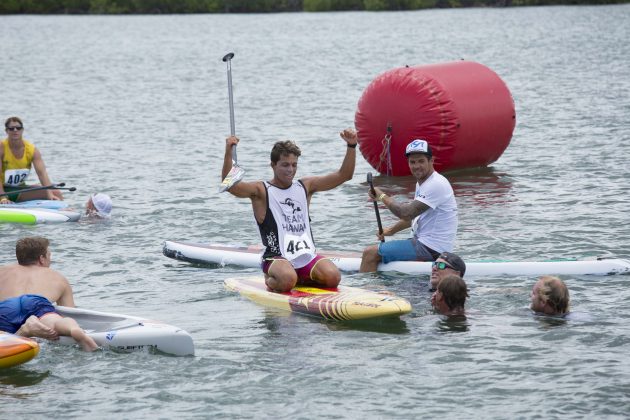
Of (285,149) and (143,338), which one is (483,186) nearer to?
(285,149)

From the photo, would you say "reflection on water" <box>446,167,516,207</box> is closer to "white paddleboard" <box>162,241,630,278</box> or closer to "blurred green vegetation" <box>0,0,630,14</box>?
"white paddleboard" <box>162,241,630,278</box>

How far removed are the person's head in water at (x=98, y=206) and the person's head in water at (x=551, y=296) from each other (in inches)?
316

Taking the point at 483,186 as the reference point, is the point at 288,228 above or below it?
above

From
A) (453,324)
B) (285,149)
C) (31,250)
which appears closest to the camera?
(31,250)

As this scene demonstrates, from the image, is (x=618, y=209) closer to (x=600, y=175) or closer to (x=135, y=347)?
(x=600, y=175)

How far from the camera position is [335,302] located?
1088 cm

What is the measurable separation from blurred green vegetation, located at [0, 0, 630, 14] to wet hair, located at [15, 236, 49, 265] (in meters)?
86.3

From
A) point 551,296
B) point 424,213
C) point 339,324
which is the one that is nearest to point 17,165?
point 424,213

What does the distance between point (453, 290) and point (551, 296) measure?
0.94 metres

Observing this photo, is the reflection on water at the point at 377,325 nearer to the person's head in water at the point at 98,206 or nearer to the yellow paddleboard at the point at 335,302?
the yellow paddleboard at the point at 335,302

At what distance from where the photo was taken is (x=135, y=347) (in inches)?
393

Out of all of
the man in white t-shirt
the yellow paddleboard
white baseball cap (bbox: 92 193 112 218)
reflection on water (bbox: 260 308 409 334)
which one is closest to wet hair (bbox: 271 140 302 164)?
the man in white t-shirt

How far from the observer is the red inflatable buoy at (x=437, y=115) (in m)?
17.8

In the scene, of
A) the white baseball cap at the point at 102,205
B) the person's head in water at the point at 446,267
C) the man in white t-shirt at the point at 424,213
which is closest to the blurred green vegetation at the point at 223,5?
the white baseball cap at the point at 102,205
